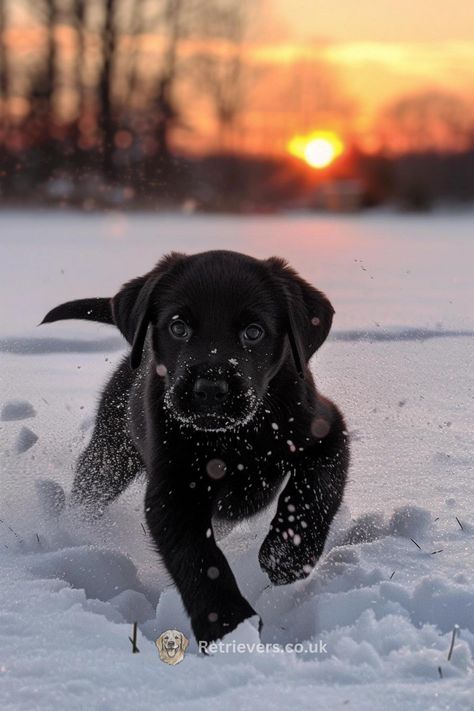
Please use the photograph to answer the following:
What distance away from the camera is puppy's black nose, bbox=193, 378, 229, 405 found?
8.84ft

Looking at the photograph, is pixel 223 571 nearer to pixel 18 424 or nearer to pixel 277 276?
pixel 277 276

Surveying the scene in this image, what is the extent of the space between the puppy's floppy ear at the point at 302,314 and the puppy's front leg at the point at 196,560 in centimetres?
57

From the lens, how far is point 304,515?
300 centimetres

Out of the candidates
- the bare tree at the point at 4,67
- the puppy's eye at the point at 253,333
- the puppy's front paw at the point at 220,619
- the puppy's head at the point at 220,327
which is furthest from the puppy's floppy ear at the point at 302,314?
the bare tree at the point at 4,67

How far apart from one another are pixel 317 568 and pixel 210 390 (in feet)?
2.38

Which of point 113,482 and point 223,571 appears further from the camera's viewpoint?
point 113,482

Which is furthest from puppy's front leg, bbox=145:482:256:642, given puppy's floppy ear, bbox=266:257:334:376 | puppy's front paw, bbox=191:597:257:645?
puppy's floppy ear, bbox=266:257:334:376

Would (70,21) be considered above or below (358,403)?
above

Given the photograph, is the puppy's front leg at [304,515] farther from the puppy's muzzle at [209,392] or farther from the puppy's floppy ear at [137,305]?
the puppy's floppy ear at [137,305]

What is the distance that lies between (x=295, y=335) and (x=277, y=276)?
312 millimetres

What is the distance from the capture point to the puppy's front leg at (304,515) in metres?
2.90

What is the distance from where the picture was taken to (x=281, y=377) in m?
3.11

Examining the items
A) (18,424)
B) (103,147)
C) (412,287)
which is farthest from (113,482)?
(103,147)

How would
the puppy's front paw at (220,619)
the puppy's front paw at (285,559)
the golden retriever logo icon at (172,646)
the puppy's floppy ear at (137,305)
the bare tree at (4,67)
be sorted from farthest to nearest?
the bare tree at (4,67) → the puppy's floppy ear at (137,305) → the puppy's front paw at (285,559) → the puppy's front paw at (220,619) → the golden retriever logo icon at (172,646)
